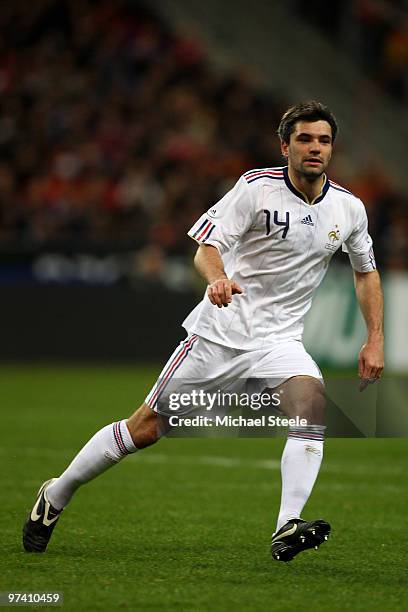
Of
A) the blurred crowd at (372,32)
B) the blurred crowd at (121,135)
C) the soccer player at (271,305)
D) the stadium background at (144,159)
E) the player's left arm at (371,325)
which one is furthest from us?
the blurred crowd at (372,32)

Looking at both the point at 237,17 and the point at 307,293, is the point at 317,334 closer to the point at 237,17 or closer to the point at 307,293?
the point at 237,17

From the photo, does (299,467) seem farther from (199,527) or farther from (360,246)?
(199,527)

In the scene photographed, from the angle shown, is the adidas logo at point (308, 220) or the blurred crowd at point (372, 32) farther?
the blurred crowd at point (372, 32)

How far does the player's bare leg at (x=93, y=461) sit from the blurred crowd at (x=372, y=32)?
16.1m

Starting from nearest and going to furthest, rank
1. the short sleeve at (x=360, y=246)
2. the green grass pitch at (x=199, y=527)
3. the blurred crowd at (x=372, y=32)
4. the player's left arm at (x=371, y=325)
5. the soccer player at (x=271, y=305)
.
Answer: the green grass pitch at (x=199, y=527)
the soccer player at (x=271, y=305)
the player's left arm at (x=371, y=325)
the short sleeve at (x=360, y=246)
the blurred crowd at (x=372, y=32)

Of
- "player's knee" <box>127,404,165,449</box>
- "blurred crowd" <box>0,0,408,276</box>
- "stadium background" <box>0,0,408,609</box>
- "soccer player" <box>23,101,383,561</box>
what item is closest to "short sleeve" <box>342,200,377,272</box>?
"soccer player" <box>23,101,383,561</box>

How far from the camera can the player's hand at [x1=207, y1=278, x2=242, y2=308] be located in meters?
5.17

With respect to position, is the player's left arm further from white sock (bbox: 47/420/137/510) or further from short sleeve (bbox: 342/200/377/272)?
white sock (bbox: 47/420/137/510)

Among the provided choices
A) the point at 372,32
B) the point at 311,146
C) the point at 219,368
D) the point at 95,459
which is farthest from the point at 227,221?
the point at 372,32

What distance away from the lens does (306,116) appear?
5.63 meters

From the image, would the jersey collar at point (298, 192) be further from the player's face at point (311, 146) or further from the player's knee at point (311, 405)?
the player's knee at point (311, 405)

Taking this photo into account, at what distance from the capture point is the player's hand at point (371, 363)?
5.71m

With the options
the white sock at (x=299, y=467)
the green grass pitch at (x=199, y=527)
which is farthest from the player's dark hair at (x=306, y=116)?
the green grass pitch at (x=199, y=527)

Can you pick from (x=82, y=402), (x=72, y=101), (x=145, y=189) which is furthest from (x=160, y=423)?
(x=72, y=101)
